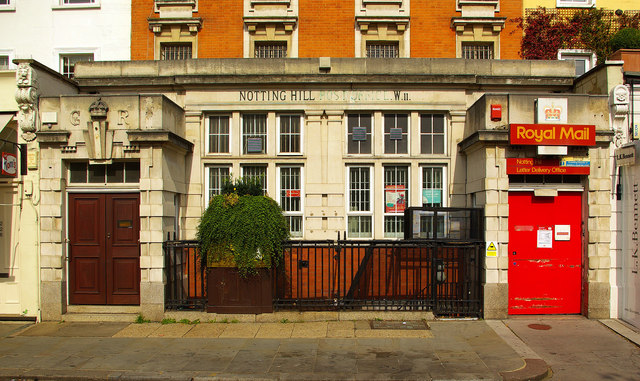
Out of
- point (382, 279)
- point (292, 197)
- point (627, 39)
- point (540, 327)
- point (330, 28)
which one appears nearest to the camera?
point (540, 327)

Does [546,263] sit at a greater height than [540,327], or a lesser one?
greater

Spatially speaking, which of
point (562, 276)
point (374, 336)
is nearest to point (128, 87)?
point (374, 336)

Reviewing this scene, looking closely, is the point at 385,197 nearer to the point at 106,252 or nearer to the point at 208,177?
the point at 208,177

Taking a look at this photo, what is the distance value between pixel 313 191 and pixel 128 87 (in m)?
5.93

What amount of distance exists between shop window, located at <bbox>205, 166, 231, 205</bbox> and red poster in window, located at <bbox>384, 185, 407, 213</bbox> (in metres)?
4.38

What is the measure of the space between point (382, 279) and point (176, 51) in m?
10.5

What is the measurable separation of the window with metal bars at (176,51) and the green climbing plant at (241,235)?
7430 millimetres

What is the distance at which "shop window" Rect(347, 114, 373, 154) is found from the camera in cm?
1206

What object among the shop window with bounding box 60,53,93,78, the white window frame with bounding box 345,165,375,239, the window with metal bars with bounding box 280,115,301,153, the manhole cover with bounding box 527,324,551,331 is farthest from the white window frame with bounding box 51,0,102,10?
the manhole cover with bounding box 527,324,551,331

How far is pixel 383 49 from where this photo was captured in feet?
48.6

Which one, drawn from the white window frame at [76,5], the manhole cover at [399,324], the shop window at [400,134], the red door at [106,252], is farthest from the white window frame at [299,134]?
the white window frame at [76,5]

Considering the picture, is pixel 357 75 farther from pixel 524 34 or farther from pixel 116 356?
pixel 116 356

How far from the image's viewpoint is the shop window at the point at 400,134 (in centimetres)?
1216

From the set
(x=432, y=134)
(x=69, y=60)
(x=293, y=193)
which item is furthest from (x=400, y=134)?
(x=69, y=60)
